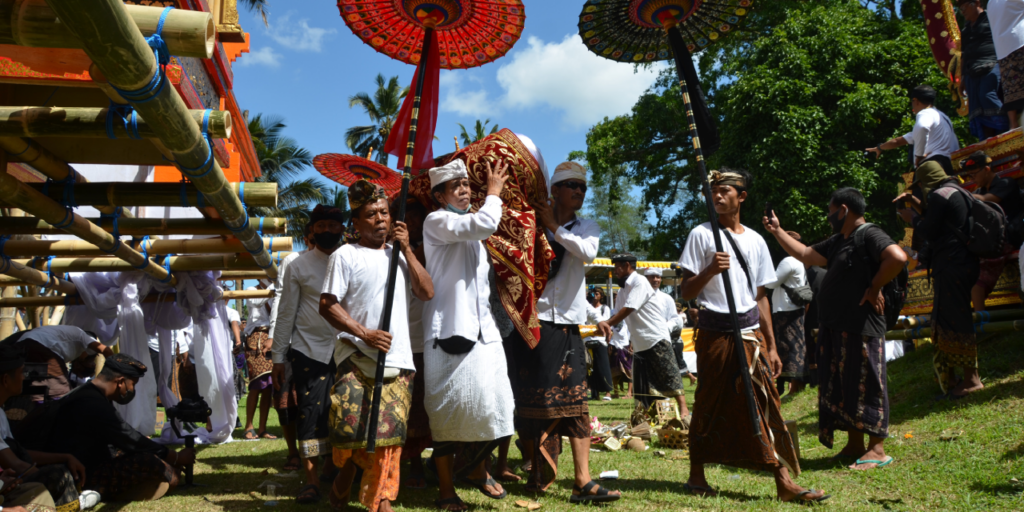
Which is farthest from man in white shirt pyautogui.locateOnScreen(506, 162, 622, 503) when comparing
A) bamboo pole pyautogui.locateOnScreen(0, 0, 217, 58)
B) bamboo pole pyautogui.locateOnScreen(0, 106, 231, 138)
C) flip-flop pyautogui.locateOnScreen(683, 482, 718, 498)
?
bamboo pole pyautogui.locateOnScreen(0, 0, 217, 58)

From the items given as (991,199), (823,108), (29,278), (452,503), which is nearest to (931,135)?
(991,199)

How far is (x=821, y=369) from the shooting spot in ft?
16.6

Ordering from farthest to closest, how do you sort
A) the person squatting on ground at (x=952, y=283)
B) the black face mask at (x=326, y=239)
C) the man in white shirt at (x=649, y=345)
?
the man in white shirt at (x=649, y=345), the person squatting on ground at (x=952, y=283), the black face mask at (x=326, y=239)

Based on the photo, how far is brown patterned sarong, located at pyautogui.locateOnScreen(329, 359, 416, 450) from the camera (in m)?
3.48

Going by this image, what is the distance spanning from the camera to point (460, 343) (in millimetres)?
3672

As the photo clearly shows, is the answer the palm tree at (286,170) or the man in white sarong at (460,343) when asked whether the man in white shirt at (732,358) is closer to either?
the man in white sarong at (460,343)

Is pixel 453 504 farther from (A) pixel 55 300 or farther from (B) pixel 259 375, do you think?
(A) pixel 55 300

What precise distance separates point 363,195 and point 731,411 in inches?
100

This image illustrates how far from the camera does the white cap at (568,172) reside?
4.55 metres

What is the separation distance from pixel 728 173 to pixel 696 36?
1133mm

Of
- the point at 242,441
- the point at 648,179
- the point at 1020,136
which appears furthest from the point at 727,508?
the point at 648,179

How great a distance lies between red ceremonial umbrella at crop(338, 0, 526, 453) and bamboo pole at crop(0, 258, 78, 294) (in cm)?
341

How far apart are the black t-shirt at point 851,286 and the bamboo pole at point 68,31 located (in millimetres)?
4403

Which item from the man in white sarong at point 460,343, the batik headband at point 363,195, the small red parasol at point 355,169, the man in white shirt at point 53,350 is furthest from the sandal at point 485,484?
the man in white shirt at point 53,350
